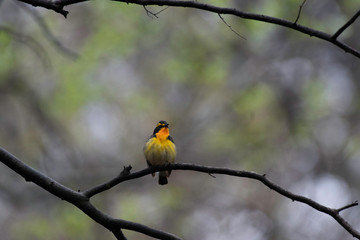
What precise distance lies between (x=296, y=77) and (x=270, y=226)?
136 inches

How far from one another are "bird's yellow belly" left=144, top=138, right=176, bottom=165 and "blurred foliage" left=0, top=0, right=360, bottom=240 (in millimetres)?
4692

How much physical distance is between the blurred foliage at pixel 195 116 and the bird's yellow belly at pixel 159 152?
4692 mm

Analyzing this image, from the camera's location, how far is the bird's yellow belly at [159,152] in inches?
249

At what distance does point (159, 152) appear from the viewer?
6.31 m

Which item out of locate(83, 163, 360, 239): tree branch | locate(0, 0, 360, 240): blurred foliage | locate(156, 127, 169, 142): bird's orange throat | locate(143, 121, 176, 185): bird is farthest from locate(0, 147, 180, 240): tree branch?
locate(0, 0, 360, 240): blurred foliage

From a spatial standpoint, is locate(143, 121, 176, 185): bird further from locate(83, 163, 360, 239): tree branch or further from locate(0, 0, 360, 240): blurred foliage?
locate(0, 0, 360, 240): blurred foliage

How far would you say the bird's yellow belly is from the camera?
6.32 meters

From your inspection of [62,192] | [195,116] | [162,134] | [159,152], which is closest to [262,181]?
[62,192]

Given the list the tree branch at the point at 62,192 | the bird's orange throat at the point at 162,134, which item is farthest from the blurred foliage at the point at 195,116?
the tree branch at the point at 62,192

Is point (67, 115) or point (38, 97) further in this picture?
point (67, 115)

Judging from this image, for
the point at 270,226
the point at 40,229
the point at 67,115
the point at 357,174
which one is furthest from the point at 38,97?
the point at 357,174

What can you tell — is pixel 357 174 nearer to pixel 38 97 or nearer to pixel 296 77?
pixel 296 77

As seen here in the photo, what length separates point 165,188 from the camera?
492 inches

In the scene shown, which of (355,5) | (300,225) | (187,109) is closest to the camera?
(300,225)
